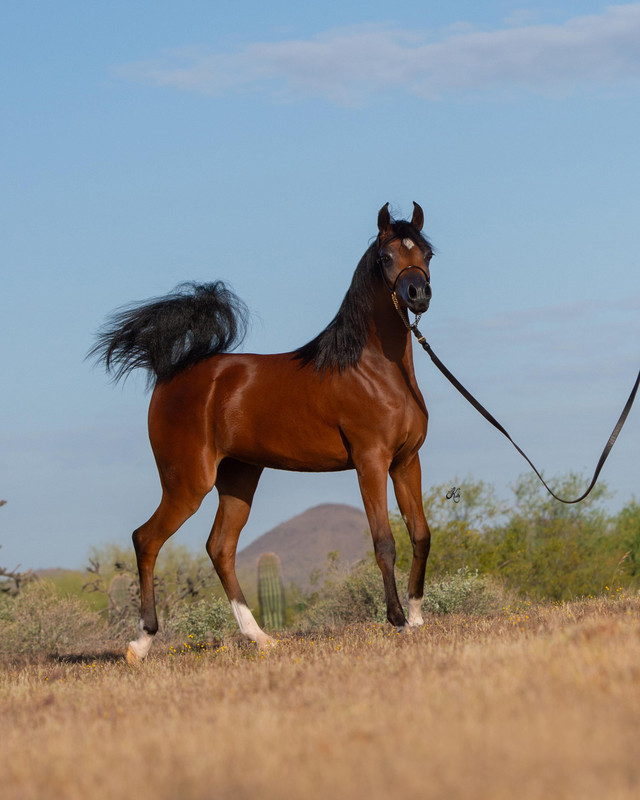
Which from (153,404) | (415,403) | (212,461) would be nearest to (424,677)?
(415,403)

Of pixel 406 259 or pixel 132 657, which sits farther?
pixel 132 657

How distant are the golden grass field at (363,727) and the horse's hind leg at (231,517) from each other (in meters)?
2.43

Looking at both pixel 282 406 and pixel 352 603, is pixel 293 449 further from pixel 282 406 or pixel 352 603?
pixel 352 603

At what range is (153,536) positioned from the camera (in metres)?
9.57

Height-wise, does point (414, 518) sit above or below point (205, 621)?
above

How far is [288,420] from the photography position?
29.6 feet

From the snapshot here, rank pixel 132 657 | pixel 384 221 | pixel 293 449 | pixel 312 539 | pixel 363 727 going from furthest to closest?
pixel 312 539 < pixel 132 657 < pixel 293 449 < pixel 384 221 < pixel 363 727

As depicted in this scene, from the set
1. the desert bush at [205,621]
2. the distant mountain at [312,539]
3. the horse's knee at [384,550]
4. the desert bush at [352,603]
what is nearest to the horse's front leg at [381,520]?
the horse's knee at [384,550]

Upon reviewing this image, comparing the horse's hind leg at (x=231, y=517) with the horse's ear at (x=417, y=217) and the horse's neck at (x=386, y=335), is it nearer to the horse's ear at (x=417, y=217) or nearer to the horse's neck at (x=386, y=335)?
the horse's neck at (x=386, y=335)

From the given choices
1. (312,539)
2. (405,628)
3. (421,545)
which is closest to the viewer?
(405,628)

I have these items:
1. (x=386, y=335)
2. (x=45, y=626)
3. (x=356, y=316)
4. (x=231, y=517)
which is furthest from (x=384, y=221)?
(x=45, y=626)

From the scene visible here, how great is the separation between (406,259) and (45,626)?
1052 cm

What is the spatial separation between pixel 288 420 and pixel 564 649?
13.1ft

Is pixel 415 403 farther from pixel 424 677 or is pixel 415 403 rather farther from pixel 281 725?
pixel 281 725
